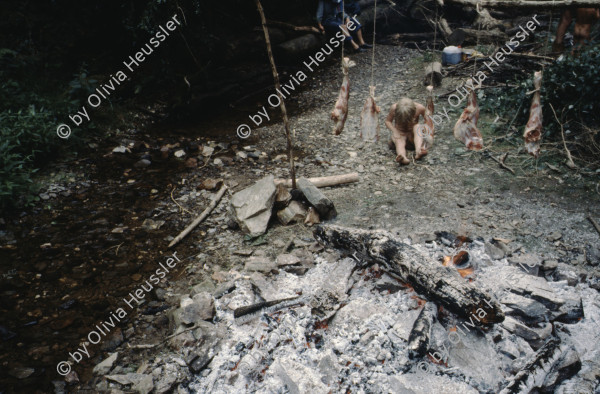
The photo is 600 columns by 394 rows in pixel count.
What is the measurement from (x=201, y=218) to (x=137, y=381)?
85.7 inches

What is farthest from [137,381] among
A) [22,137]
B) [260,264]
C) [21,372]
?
[22,137]

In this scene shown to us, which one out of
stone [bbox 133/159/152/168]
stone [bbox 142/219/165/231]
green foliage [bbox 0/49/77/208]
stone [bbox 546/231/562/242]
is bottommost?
stone [bbox 546/231/562/242]

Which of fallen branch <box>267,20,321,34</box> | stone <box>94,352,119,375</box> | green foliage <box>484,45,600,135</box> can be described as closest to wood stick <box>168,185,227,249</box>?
stone <box>94,352,119,375</box>

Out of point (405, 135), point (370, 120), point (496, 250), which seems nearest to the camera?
point (496, 250)

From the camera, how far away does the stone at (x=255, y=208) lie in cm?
431

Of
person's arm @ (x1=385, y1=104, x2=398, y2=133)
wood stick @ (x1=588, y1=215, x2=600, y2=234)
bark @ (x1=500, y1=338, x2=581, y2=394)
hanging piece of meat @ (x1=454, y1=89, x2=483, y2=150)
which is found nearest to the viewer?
bark @ (x1=500, y1=338, x2=581, y2=394)

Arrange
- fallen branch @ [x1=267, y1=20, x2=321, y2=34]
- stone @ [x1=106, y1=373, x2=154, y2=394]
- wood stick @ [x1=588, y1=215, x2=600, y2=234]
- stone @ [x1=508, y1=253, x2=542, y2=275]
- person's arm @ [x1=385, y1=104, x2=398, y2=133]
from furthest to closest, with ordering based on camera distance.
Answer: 1. fallen branch @ [x1=267, y1=20, x2=321, y2=34]
2. person's arm @ [x1=385, y1=104, x2=398, y2=133]
3. wood stick @ [x1=588, y1=215, x2=600, y2=234]
4. stone @ [x1=508, y1=253, x2=542, y2=275]
5. stone @ [x1=106, y1=373, x2=154, y2=394]

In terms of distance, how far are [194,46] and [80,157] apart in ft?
9.87

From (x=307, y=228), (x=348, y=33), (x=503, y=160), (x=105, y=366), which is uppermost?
(x=348, y=33)

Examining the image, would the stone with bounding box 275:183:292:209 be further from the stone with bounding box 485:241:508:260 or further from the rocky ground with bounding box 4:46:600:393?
the stone with bounding box 485:241:508:260

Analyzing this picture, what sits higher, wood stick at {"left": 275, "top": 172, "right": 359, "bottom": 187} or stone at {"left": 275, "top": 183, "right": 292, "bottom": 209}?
stone at {"left": 275, "top": 183, "right": 292, "bottom": 209}

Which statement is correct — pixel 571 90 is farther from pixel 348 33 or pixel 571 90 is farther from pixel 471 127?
pixel 348 33

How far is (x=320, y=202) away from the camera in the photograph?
437 centimetres

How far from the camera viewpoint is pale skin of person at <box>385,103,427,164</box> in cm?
536
